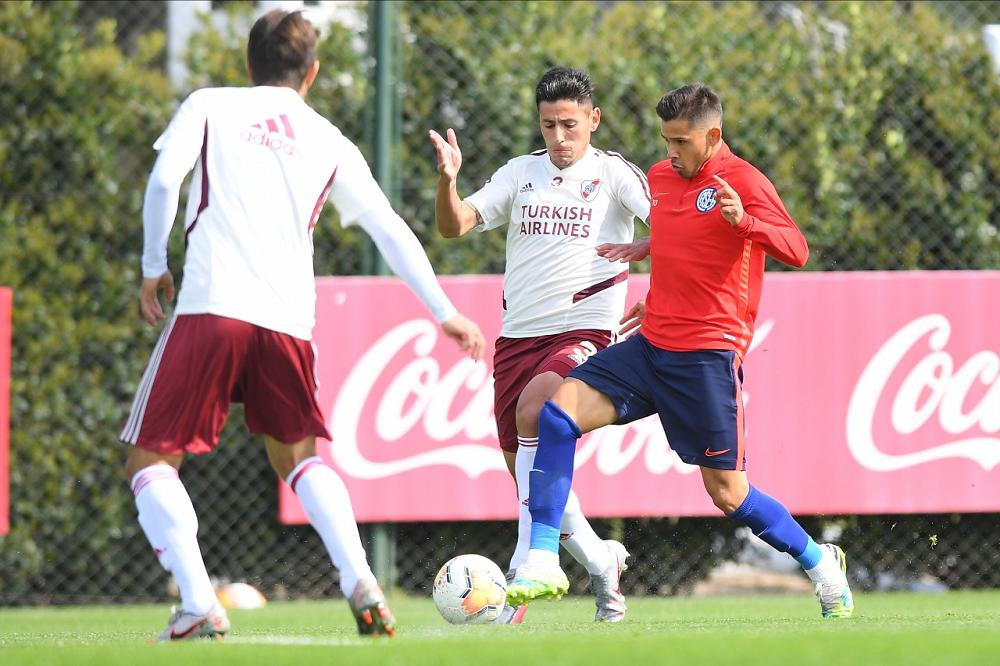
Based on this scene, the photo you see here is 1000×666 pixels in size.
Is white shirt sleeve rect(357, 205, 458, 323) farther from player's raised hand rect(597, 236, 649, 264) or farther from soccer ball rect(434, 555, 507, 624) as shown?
player's raised hand rect(597, 236, 649, 264)

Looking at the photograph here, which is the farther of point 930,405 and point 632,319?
point 930,405

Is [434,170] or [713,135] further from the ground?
[713,135]

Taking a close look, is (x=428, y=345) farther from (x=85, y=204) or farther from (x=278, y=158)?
(x=278, y=158)

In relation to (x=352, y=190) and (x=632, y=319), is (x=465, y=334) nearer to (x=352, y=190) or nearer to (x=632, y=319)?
(x=352, y=190)

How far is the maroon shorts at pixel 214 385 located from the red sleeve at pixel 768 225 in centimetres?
182

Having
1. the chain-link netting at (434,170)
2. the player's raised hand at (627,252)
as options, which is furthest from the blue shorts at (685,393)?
the chain-link netting at (434,170)

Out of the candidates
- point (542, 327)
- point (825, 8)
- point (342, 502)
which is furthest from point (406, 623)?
point (825, 8)

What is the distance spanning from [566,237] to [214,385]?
2204 mm

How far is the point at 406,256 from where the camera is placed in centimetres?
462

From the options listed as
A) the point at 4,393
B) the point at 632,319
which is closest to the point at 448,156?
the point at 632,319

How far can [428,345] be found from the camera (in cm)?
884

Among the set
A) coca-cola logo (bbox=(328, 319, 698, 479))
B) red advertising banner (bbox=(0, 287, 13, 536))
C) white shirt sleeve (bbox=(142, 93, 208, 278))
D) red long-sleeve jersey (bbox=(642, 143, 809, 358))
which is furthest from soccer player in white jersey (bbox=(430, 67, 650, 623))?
red advertising banner (bbox=(0, 287, 13, 536))

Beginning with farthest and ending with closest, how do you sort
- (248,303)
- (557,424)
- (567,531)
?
(567,531)
(557,424)
(248,303)

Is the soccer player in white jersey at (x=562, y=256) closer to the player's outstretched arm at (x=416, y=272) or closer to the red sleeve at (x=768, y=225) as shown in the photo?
the red sleeve at (x=768, y=225)
